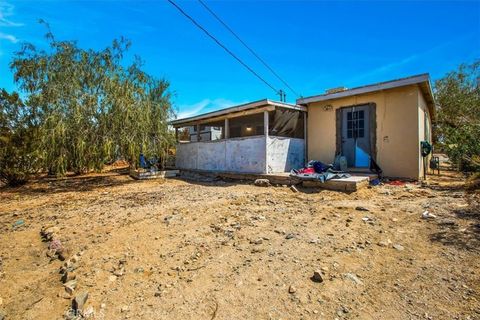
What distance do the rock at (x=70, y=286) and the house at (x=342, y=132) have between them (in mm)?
6397

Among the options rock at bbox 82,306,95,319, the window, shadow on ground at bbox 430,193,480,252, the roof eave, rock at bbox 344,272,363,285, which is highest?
the roof eave

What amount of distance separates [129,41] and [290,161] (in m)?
7.40

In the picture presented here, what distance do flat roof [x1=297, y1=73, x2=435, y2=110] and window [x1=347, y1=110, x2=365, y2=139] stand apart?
0.70m

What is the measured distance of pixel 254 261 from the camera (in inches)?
112

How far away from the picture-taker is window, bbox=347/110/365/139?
811 cm

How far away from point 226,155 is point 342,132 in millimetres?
4400

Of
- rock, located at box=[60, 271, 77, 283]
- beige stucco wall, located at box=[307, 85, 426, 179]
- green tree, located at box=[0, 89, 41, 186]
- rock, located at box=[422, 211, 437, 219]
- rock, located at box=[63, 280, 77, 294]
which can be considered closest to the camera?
rock, located at box=[63, 280, 77, 294]

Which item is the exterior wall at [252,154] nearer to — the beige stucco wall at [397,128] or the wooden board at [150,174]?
the wooden board at [150,174]

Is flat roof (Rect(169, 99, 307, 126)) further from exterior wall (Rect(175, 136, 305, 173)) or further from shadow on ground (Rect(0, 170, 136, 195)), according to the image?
shadow on ground (Rect(0, 170, 136, 195))

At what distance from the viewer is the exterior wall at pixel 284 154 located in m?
8.50

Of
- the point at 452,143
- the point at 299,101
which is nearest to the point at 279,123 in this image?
the point at 299,101

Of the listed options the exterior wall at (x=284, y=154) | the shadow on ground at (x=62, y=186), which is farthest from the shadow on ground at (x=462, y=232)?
the shadow on ground at (x=62, y=186)

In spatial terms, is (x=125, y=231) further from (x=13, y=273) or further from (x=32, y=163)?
(x=32, y=163)

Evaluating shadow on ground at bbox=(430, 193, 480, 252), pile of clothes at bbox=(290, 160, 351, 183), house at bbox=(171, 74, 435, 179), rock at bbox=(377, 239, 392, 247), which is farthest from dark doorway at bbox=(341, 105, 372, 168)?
rock at bbox=(377, 239, 392, 247)
